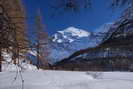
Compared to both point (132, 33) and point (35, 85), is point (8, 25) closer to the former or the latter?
point (132, 33)

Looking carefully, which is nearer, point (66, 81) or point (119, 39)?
point (119, 39)

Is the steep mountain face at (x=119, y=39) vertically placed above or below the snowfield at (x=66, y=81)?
above

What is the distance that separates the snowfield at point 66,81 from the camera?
5.57 m

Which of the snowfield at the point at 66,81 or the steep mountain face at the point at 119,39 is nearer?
the steep mountain face at the point at 119,39

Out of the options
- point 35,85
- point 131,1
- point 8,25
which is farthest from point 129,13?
point 35,85

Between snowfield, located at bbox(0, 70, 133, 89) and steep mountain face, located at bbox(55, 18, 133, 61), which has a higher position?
steep mountain face, located at bbox(55, 18, 133, 61)

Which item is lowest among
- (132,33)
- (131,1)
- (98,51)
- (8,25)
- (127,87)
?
(127,87)

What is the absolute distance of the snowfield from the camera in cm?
557

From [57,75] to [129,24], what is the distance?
3.96m

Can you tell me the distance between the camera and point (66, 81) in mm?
5910

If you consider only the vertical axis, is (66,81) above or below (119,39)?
below

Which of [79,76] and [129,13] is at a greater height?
[129,13]

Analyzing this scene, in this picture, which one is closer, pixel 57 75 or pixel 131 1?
pixel 131 1

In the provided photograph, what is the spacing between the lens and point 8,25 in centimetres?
303
